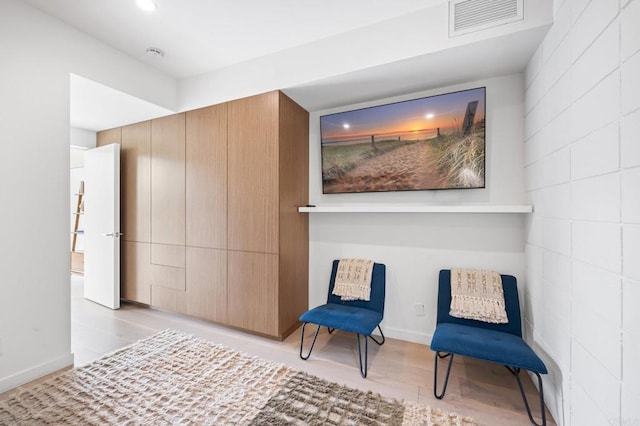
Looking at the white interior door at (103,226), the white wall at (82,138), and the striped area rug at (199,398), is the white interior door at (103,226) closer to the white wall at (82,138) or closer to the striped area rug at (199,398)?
the white wall at (82,138)

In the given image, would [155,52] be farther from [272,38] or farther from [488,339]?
[488,339]

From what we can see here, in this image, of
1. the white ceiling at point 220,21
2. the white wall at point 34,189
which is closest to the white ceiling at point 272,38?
the white ceiling at point 220,21

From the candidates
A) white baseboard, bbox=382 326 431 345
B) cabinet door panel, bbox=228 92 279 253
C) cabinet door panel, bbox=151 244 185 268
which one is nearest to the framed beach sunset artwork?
cabinet door panel, bbox=228 92 279 253

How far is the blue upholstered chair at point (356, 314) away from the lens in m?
2.08

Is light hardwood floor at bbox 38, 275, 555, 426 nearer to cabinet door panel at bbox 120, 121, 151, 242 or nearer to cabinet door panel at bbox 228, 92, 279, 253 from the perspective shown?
cabinet door panel at bbox 228, 92, 279, 253

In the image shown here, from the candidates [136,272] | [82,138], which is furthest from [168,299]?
[82,138]

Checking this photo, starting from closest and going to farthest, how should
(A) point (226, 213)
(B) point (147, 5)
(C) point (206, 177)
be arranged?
(B) point (147, 5) < (A) point (226, 213) < (C) point (206, 177)

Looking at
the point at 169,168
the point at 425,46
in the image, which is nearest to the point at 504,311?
the point at 425,46

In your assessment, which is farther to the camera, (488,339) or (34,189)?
(34,189)

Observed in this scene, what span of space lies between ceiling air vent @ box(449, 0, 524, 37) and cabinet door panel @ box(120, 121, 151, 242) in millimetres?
3427

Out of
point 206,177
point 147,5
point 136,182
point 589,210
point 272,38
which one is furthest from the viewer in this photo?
point 136,182

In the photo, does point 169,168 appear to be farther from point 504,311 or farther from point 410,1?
point 504,311

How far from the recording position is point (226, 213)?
2781 mm

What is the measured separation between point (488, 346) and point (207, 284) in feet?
8.60
